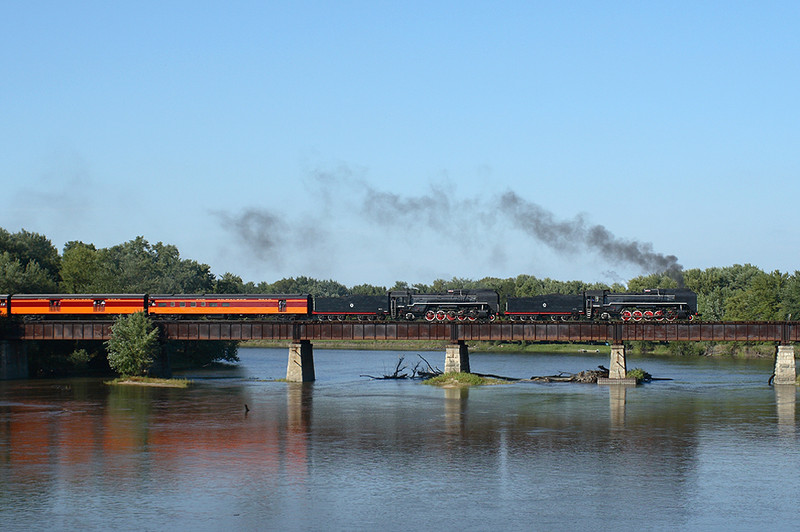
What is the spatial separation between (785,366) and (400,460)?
53147mm

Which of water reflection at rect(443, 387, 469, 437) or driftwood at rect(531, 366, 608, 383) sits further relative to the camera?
driftwood at rect(531, 366, 608, 383)

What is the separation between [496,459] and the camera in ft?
148

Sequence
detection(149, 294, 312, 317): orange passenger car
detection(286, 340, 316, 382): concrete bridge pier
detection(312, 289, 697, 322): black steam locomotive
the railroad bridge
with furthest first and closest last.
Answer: detection(149, 294, 312, 317): orange passenger car < detection(286, 340, 316, 382): concrete bridge pier < detection(312, 289, 697, 322): black steam locomotive < the railroad bridge

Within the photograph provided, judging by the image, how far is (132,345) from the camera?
86.1 m

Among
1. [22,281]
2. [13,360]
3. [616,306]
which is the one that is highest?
[22,281]

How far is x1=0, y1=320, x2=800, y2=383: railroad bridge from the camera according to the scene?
85.0 meters

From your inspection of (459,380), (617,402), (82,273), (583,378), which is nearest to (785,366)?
(583,378)

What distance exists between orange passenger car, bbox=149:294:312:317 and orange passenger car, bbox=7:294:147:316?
6.65 feet

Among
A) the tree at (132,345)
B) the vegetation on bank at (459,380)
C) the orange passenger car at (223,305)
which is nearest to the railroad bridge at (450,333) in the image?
the orange passenger car at (223,305)

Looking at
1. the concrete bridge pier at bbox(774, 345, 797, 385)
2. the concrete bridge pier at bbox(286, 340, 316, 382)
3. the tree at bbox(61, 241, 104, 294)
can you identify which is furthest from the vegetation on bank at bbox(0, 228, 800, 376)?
the concrete bridge pier at bbox(774, 345, 797, 385)

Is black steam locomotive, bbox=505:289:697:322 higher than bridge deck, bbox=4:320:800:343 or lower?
higher

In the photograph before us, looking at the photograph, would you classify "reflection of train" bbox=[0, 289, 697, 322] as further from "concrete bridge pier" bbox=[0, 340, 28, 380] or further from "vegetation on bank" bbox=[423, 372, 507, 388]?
"vegetation on bank" bbox=[423, 372, 507, 388]

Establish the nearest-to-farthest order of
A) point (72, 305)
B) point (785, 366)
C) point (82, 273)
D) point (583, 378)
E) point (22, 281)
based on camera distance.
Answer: point (785, 366), point (583, 378), point (72, 305), point (22, 281), point (82, 273)

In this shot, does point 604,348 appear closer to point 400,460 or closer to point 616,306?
point 616,306
